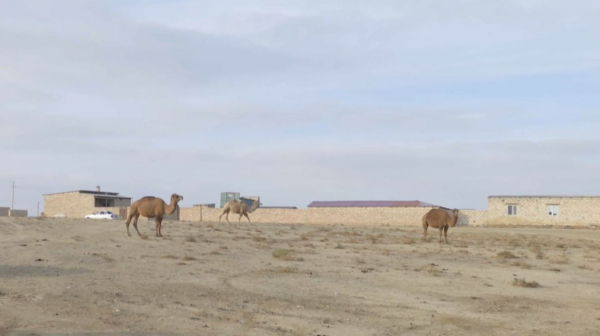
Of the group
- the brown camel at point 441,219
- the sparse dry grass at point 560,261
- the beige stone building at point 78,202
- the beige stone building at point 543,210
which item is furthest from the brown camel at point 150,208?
the beige stone building at point 78,202

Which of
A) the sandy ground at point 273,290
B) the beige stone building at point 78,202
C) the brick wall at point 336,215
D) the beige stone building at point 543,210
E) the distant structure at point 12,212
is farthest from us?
the beige stone building at point 78,202

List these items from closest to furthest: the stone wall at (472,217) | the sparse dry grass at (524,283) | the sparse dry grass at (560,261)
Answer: the sparse dry grass at (524,283)
the sparse dry grass at (560,261)
the stone wall at (472,217)

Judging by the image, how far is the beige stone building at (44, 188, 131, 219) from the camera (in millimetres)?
86312

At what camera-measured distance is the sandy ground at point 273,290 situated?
460 inches

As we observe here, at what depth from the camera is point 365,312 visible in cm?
1349

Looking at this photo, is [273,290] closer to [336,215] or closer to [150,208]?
[150,208]

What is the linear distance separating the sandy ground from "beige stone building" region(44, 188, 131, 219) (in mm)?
62170

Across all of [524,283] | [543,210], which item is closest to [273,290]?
[524,283]

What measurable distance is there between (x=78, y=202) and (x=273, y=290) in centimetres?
7618

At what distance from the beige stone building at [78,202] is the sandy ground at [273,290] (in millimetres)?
62170

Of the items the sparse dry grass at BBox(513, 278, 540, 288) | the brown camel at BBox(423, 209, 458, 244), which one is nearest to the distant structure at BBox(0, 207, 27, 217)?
the brown camel at BBox(423, 209, 458, 244)

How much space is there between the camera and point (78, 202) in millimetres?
86875

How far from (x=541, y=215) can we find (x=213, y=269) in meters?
60.9

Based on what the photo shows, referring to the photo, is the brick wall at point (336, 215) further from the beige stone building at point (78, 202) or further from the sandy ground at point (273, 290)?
the sandy ground at point (273, 290)
